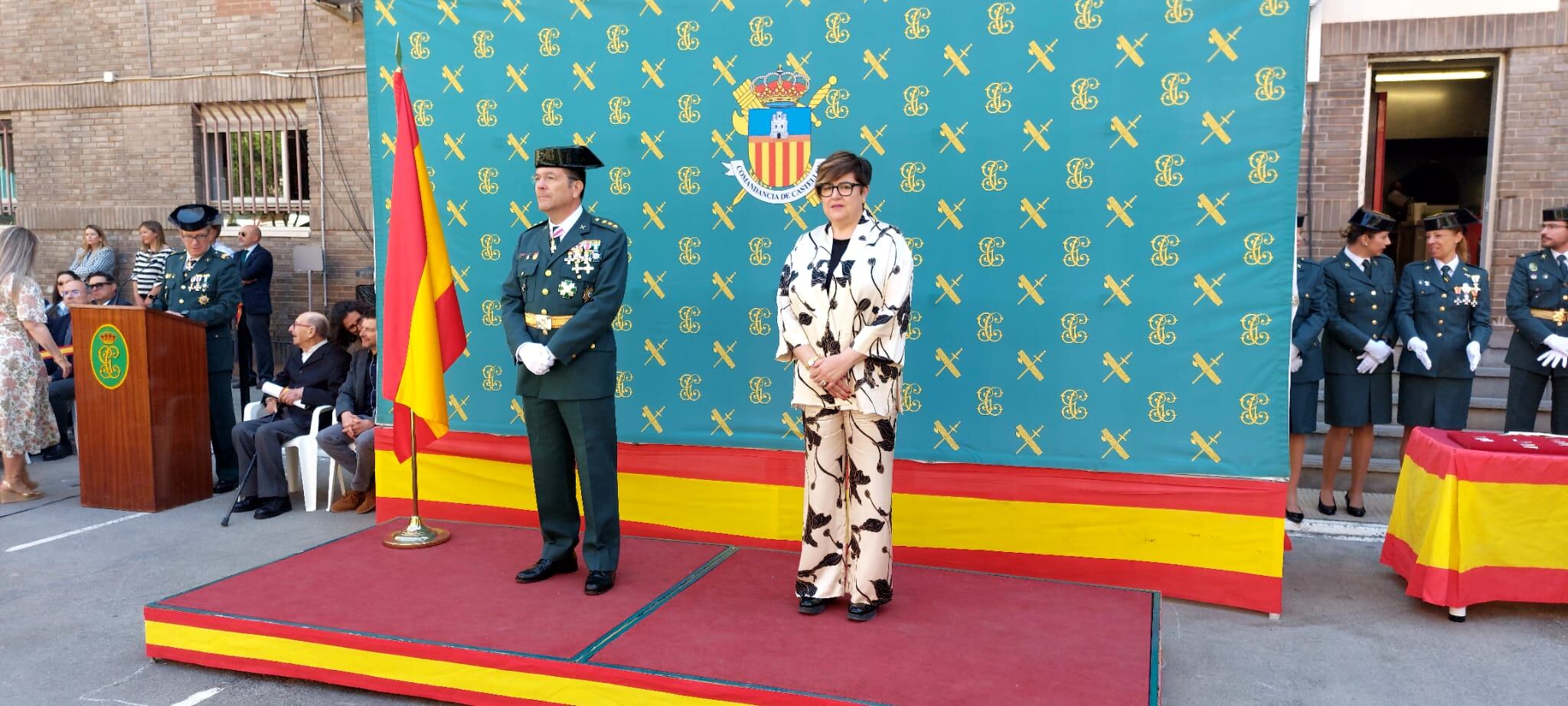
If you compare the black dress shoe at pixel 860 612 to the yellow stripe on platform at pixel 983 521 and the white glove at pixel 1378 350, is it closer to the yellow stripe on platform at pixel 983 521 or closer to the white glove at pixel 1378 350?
the yellow stripe on platform at pixel 983 521

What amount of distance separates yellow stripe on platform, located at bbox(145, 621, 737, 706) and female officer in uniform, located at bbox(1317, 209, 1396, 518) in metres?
4.17

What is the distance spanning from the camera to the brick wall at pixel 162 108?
10.5 m

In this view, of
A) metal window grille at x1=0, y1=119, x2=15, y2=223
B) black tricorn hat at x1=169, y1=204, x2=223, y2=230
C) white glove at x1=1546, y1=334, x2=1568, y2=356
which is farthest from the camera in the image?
metal window grille at x1=0, y1=119, x2=15, y2=223

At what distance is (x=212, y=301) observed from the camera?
6.37 metres

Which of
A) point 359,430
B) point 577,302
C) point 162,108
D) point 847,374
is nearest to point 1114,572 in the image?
point 847,374

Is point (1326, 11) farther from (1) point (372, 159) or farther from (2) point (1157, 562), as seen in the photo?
(1) point (372, 159)

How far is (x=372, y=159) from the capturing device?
17.2ft

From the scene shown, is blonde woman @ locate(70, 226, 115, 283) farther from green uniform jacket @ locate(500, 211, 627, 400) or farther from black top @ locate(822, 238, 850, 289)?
black top @ locate(822, 238, 850, 289)

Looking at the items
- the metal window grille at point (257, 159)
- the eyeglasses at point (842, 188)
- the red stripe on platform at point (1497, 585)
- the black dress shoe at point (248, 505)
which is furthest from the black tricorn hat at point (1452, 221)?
the metal window grille at point (257, 159)

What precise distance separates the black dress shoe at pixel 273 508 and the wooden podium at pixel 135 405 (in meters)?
0.59

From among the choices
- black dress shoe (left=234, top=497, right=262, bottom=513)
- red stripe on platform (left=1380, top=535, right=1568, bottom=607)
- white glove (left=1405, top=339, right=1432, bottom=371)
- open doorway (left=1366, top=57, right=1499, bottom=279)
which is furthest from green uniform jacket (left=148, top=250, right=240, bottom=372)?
open doorway (left=1366, top=57, right=1499, bottom=279)

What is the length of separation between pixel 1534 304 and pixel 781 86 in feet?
14.1

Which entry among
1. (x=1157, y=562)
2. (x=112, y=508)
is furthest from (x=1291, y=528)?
(x=112, y=508)

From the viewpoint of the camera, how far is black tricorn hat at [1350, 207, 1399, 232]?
5.70 meters
